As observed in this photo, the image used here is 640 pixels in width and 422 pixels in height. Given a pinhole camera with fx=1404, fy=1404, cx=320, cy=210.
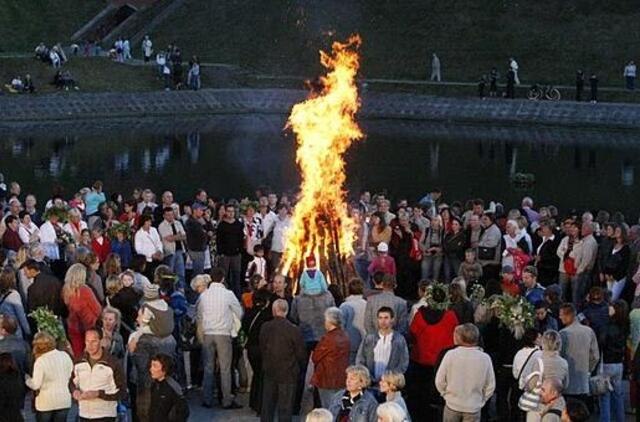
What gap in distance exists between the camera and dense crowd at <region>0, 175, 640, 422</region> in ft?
43.9

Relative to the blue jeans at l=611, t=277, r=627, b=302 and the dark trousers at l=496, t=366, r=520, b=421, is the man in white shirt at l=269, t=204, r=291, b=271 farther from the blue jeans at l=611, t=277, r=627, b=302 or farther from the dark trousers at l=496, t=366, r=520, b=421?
the dark trousers at l=496, t=366, r=520, b=421

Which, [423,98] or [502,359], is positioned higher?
[423,98]

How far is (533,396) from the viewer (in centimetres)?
1354

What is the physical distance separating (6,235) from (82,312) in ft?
16.9

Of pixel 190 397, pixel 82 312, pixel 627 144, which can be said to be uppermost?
pixel 627 144

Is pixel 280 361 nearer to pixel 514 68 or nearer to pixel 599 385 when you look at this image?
pixel 599 385

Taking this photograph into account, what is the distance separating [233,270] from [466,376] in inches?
360

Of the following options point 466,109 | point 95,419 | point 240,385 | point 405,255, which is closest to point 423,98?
point 466,109

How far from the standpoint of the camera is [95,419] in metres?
13.5

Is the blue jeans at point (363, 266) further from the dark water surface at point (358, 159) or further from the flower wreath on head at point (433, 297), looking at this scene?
the dark water surface at point (358, 159)

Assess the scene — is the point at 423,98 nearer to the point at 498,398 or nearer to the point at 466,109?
the point at 466,109

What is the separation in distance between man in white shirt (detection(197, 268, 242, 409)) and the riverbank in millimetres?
39188

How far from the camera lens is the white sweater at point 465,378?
1349 cm

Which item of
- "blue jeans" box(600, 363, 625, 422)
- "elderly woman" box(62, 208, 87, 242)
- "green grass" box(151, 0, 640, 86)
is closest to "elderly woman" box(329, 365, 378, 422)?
"blue jeans" box(600, 363, 625, 422)
